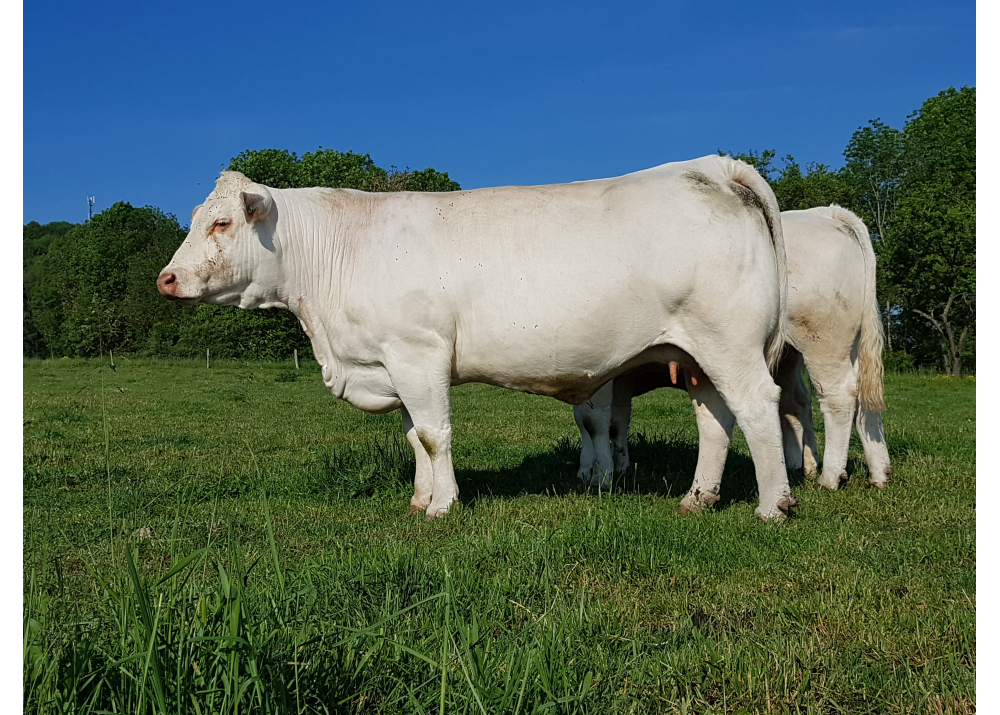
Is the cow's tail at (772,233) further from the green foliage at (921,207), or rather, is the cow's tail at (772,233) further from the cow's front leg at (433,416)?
the green foliage at (921,207)

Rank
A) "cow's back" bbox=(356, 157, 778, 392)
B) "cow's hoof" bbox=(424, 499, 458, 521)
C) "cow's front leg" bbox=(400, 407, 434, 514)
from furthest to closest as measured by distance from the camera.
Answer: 1. "cow's front leg" bbox=(400, 407, 434, 514)
2. "cow's hoof" bbox=(424, 499, 458, 521)
3. "cow's back" bbox=(356, 157, 778, 392)

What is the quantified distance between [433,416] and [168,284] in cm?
226

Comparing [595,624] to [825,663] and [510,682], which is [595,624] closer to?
[825,663]

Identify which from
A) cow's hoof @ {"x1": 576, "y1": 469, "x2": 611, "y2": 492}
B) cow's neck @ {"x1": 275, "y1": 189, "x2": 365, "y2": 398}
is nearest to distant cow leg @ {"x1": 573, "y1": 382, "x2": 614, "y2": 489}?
cow's hoof @ {"x1": 576, "y1": 469, "x2": 611, "y2": 492}

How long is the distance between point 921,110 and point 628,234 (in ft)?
183

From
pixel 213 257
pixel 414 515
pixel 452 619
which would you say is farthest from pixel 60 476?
pixel 452 619

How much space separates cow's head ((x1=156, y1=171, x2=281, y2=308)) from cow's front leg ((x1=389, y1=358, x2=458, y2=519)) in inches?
55.5

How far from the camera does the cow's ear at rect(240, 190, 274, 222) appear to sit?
6.57m

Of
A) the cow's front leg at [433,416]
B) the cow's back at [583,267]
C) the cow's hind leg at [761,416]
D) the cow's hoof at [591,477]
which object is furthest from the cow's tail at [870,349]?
the cow's front leg at [433,416]

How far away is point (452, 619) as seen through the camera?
3.94 metres

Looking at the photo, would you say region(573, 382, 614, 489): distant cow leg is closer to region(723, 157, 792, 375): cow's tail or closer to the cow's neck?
region(723, 157, 792, 375): cow's tail

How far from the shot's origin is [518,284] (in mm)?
6332

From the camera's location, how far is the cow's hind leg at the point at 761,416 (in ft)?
20.5

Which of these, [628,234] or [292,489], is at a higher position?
[628,234]
